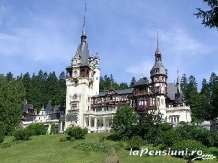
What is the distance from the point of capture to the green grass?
131 feet

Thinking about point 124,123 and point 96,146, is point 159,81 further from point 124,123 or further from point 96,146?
point 96,146

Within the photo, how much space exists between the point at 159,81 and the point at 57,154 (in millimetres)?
34659

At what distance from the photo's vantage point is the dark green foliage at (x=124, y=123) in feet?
178

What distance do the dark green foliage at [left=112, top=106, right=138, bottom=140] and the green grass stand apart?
271 cm

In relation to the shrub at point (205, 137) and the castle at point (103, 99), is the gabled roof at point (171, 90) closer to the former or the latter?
the castle at point (103, 99)

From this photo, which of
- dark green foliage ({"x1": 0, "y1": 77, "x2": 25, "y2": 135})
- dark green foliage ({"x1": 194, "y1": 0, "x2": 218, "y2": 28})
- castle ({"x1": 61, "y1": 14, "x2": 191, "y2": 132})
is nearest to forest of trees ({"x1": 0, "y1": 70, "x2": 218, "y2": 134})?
dark green foliage ({"x1": 0, "y1": 77, "x2": 25, "y2": 135})

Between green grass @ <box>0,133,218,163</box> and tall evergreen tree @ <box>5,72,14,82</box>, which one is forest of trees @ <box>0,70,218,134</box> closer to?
tall evergreen tree @ <box>5,72,14,82</box>

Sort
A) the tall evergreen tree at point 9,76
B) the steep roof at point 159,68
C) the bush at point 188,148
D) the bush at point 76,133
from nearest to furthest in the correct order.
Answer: the bush at point 188,148
the bush at point 76,133
the steep roof at point 159,68
the tall evergreen tree at point 9,76

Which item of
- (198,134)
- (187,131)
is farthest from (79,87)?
(198,134)

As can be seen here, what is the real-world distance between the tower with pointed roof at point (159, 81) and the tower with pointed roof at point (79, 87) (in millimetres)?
15363

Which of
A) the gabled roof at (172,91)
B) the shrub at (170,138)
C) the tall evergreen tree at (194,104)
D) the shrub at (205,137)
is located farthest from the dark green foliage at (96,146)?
the gabled roof at (172,91)

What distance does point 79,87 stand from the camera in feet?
253

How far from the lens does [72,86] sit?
77.8m

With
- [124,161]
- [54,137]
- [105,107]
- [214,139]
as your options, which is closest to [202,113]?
[105,107]
